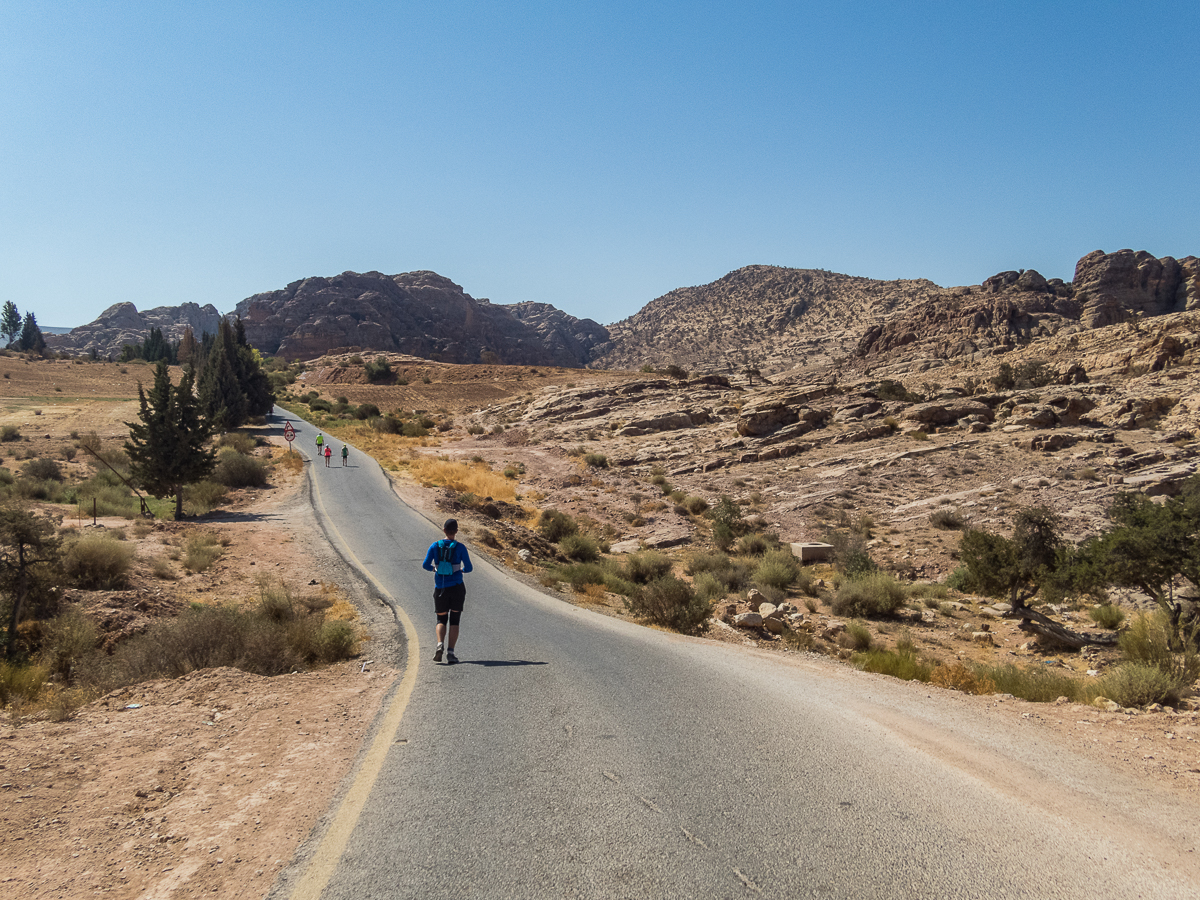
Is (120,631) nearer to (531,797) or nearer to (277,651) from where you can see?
(277,651)

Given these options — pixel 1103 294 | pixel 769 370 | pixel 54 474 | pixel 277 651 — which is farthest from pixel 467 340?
pixel 277 651

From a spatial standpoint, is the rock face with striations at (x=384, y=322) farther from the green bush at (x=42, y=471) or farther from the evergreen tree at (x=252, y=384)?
the green bush at (x=42, y=471)

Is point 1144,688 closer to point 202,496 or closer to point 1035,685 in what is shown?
point 1035,685

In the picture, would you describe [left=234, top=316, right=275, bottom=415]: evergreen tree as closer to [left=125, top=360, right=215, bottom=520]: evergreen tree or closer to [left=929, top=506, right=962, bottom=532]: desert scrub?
[left=125, top=360, right=215, bottom=520]: evergreen tree

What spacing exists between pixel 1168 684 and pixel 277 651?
10263 mm

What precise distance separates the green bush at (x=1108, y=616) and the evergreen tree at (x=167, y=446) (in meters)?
26.5

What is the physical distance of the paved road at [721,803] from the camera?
3.33m

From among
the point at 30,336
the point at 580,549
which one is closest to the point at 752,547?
the point at 580,549

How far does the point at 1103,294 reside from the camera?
77.5 meters

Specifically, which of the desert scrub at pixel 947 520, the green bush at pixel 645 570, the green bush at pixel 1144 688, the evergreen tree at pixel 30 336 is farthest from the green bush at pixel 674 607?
the evergreen tree at pixel 30 336

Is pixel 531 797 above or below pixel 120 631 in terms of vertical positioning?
above

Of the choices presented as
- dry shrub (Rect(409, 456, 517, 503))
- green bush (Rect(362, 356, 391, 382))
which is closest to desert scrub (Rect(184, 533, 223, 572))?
dry shrub (Rect(409, 456, 517, 503))

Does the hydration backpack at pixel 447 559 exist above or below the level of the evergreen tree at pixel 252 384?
below

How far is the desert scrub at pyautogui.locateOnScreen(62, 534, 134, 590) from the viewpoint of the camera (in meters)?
11.8
